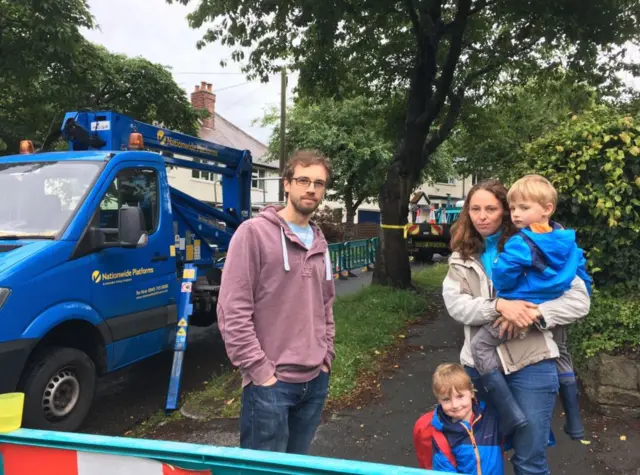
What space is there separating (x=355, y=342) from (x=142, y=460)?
4.61 meters

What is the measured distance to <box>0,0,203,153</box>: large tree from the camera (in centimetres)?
886

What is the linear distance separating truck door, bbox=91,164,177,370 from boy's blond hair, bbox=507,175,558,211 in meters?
3.33

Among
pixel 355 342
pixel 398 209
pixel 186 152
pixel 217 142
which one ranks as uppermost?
pixel 217 142

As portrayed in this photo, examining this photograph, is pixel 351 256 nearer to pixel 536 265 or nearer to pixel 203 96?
pixel 536 265

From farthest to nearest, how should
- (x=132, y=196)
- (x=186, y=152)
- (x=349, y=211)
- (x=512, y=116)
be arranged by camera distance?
(x=349, y=211)
(x=512, y=116)
(x=186, y=152)
(x=132, y=196)

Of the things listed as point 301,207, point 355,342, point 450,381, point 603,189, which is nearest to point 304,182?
point 301,207

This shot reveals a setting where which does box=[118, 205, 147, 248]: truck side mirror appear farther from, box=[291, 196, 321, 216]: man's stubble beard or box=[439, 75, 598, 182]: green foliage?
box=[439, 75, 598, 182]: green foliage

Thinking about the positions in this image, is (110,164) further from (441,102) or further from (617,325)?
(441,102)

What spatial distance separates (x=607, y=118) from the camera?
4.45 metres

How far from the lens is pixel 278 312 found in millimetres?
2254

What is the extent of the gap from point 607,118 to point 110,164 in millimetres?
4461

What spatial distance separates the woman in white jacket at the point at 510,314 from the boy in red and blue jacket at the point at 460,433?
0.34 feet

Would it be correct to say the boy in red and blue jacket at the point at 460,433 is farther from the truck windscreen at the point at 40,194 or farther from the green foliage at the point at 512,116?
the green foliage at the point at 512,116

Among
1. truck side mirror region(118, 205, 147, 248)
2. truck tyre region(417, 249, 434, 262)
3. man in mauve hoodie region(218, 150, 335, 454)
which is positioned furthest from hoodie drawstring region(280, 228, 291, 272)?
truck tyre region(417, 249, 434, 262)
